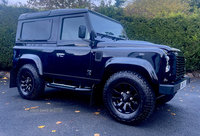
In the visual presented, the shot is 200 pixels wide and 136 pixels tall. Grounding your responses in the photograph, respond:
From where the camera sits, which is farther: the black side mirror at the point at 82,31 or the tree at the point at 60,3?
the tree at the point at 60,3

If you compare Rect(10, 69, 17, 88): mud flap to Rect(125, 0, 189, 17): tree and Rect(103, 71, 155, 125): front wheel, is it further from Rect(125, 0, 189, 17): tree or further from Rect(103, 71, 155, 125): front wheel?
Rect(125, 0, 189, 17): tree

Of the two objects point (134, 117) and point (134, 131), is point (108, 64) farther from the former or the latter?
point (134, 131)

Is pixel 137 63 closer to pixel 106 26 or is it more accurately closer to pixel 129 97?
pixel 129 97

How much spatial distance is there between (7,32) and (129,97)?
6973 millimetres

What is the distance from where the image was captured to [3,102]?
395 cm

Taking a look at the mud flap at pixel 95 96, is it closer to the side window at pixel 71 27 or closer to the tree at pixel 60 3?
the side window at pixel 71 27

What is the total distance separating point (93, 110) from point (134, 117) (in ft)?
3.72

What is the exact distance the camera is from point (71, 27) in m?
3.54

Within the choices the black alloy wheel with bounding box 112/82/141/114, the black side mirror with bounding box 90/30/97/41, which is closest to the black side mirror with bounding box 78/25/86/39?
the black side mirror with bounding box 90/30/97/41

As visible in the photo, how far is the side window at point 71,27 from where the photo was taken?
344 cm

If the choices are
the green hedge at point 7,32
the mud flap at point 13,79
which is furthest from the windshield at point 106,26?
the green hedge at point 7,32

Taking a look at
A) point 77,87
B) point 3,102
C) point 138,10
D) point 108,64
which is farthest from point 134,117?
point 138,10

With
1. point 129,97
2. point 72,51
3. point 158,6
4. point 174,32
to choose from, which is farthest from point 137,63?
point 158,6

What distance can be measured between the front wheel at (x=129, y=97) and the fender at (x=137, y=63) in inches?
6.9
